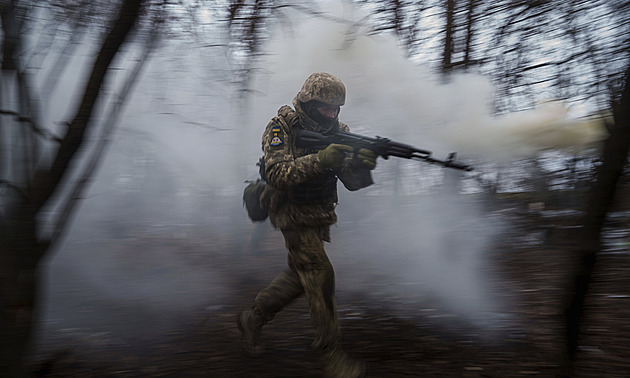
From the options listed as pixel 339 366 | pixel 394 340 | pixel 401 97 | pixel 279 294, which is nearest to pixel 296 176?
pixel 279 294

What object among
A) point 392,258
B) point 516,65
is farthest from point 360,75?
point 516,65

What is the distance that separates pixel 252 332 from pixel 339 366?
0.65 meters

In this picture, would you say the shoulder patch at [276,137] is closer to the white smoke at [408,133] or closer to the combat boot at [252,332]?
the white smoke at [408,133]

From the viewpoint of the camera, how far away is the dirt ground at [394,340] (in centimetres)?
256

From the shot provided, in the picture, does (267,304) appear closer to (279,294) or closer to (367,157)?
(279,294)

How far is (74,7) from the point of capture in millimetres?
2213

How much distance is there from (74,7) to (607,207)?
2455 millimetres

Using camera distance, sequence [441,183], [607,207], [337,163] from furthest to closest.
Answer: [441,183] → [337,163] → [607,207]

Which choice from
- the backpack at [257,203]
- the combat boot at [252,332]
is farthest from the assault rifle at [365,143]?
the combat boot at [252,332]

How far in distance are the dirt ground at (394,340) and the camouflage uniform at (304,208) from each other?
340 millimetres

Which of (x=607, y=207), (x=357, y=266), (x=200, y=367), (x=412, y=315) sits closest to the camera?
(x=607, y=207)

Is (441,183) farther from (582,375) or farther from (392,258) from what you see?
(582,375)

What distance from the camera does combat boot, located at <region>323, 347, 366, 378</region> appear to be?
236cm

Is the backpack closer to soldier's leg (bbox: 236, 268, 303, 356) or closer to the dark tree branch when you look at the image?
soldier's leg (bbox: 236, 268, 303, 356)
